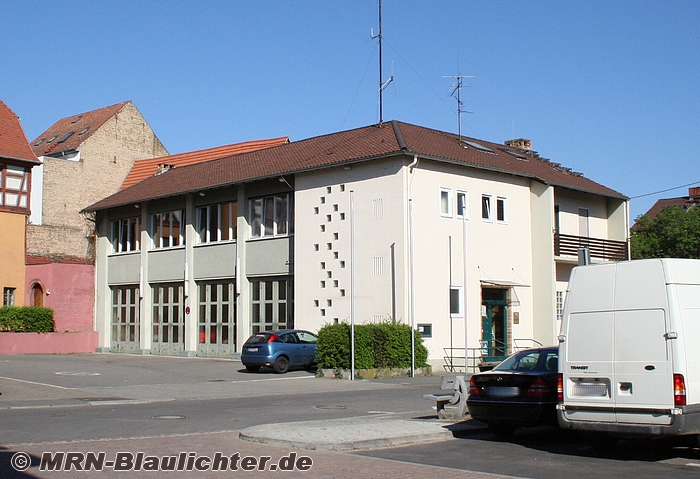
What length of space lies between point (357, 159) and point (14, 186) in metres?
23.2

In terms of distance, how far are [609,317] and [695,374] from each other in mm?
1236

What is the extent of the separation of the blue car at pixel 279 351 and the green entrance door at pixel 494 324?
6.39m

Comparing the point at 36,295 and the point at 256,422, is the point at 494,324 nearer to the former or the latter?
the point at 256,422

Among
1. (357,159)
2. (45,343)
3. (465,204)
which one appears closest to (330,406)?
(357,159)

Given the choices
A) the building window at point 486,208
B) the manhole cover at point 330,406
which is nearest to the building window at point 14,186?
the building window at point 486,208

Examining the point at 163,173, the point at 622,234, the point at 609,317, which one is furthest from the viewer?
the point at 163,173

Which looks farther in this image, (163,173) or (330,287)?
(163,173)

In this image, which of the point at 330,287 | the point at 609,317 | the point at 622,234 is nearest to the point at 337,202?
the point at 330,287

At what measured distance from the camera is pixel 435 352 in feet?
91.7

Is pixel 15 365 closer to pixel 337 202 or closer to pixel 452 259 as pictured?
pixel 337 202

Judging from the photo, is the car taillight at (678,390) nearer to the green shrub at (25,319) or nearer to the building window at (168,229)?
the building window at (168,229)

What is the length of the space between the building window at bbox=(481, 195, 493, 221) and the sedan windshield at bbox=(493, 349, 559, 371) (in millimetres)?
17639

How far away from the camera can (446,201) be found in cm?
2945

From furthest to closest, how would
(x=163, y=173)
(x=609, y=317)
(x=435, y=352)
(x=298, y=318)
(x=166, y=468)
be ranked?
(x=163, y=173), (x=298, y=318), (x=435, y=352), (x=609, y=317), (x=166, y=468)
